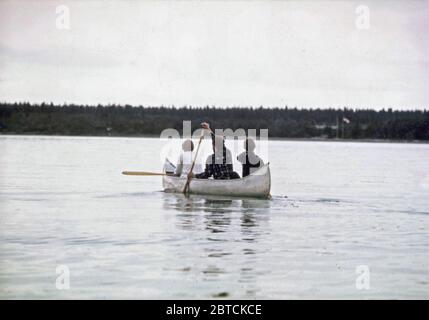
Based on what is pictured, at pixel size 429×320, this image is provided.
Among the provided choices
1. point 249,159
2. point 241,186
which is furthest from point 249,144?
point 241,186

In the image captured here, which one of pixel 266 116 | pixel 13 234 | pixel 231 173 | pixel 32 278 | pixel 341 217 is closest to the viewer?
pixel 32 278

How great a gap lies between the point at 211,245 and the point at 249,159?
26.2 feet

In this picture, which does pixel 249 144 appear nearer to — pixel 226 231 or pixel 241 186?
pixel 241 186

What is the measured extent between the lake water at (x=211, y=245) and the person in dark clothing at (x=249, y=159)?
3.04 ft

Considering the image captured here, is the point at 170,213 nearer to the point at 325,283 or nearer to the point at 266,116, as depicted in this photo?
the point at 325,283

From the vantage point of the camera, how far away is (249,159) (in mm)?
21547

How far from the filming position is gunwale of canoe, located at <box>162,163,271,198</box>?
21.7 m

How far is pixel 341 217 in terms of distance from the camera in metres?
18.7

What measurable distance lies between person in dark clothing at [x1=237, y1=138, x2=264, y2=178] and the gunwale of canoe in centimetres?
30

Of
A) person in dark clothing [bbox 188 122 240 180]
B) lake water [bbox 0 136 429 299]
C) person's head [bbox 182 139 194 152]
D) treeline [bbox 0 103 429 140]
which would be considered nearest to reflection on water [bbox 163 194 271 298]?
lake water [bbox 0 136 429 299]

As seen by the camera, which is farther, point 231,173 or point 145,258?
point 231,173

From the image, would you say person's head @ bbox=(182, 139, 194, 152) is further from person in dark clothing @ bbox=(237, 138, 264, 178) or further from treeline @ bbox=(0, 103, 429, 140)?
treeline @ bbox=(0, 103, 429, 140)

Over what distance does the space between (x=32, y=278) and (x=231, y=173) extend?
11.9 metres
